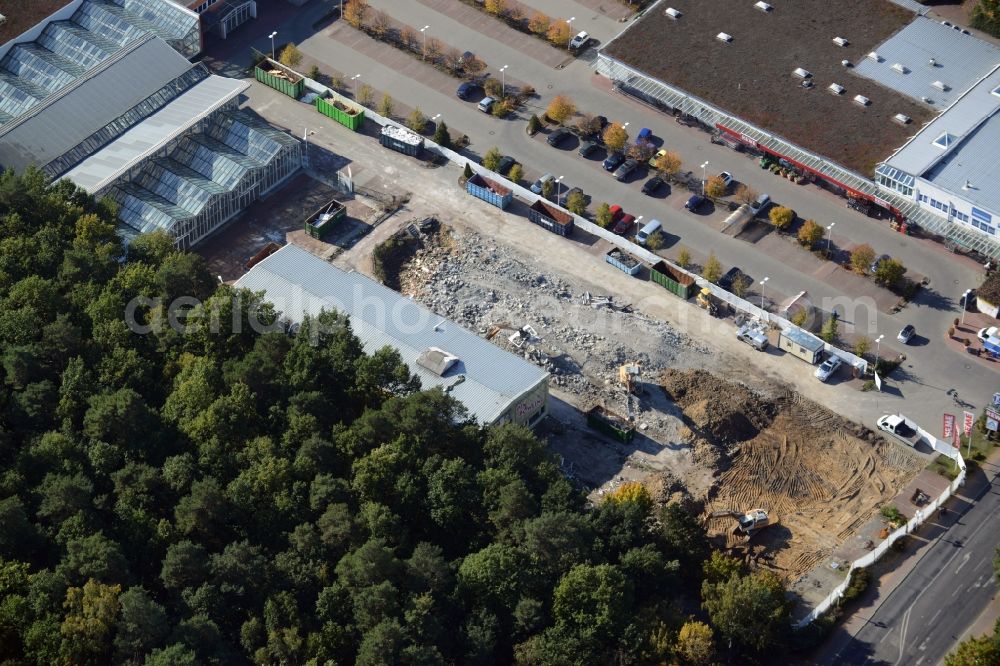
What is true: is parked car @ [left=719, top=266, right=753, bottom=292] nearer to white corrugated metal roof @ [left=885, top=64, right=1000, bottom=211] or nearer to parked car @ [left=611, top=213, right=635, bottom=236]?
parked car @ [left=611, top=213, right=635, bottom=236]

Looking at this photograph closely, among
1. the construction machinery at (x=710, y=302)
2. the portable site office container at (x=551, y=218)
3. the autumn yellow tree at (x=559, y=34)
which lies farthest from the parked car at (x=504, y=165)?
the construction machinery at (x=710, y=302)

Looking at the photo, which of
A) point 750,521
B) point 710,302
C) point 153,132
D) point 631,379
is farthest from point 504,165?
point 750,521

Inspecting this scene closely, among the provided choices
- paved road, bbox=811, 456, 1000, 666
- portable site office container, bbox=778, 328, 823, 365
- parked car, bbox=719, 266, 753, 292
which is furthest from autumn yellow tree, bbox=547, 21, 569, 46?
paved road, bbox=811, 456, 1000, 666

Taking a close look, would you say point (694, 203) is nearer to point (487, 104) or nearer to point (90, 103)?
point (487, 104)

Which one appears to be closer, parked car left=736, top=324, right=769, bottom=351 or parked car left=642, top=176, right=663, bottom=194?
parked car left=736, top=324, right=769, bottom=351

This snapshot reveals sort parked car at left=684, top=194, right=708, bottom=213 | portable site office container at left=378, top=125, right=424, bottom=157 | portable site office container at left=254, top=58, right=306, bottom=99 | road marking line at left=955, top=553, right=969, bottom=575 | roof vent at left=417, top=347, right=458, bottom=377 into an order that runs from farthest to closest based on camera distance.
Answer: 1. portable site office container at left=254, top=58, right=306, bottom=99
2. portable site office container at left=378, top=125, right=424, bottom=157
3. parked car at left=684, top=194, right=708, bottom=213
4. roof vent at left=417, top=347, right=458, bottom=377
5. road marking line at left=955, top=553, right=969, bottom=575

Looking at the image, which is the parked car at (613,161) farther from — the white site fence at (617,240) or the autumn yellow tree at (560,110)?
the white site fence at (617,240)
